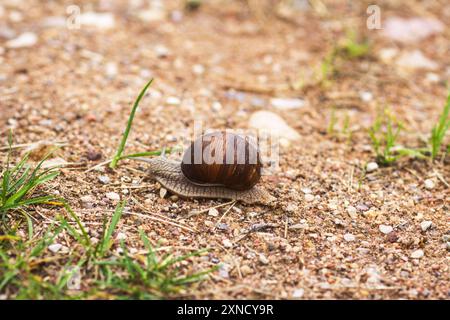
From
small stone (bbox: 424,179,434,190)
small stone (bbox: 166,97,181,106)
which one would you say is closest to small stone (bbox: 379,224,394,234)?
small stone (bbox: 424,179,434,190)

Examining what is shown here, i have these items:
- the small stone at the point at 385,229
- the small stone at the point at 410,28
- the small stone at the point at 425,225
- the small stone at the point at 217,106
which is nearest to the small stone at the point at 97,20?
the small stone at the point at 217,106

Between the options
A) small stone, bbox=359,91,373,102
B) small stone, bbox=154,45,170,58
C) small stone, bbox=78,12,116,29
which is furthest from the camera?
small stone, bbox=78,12,116,29

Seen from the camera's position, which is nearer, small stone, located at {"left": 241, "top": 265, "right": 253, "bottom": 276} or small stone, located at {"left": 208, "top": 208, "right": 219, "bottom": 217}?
small stone, located at {"left": 241, "top": 265, "right": 253, "bottom": 276}

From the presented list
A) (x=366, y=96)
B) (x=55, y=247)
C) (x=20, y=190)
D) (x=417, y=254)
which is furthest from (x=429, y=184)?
(x=20, y=190)

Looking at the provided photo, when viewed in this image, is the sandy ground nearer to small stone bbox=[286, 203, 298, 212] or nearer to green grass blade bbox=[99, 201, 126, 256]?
small stone bbox=[286, 203, 298, 212]

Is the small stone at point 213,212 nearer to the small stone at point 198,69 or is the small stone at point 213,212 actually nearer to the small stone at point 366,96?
the small stone at point 198,69

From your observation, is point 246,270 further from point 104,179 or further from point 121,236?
point 104,179

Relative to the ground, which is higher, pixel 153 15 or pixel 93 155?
pixel 153 15
